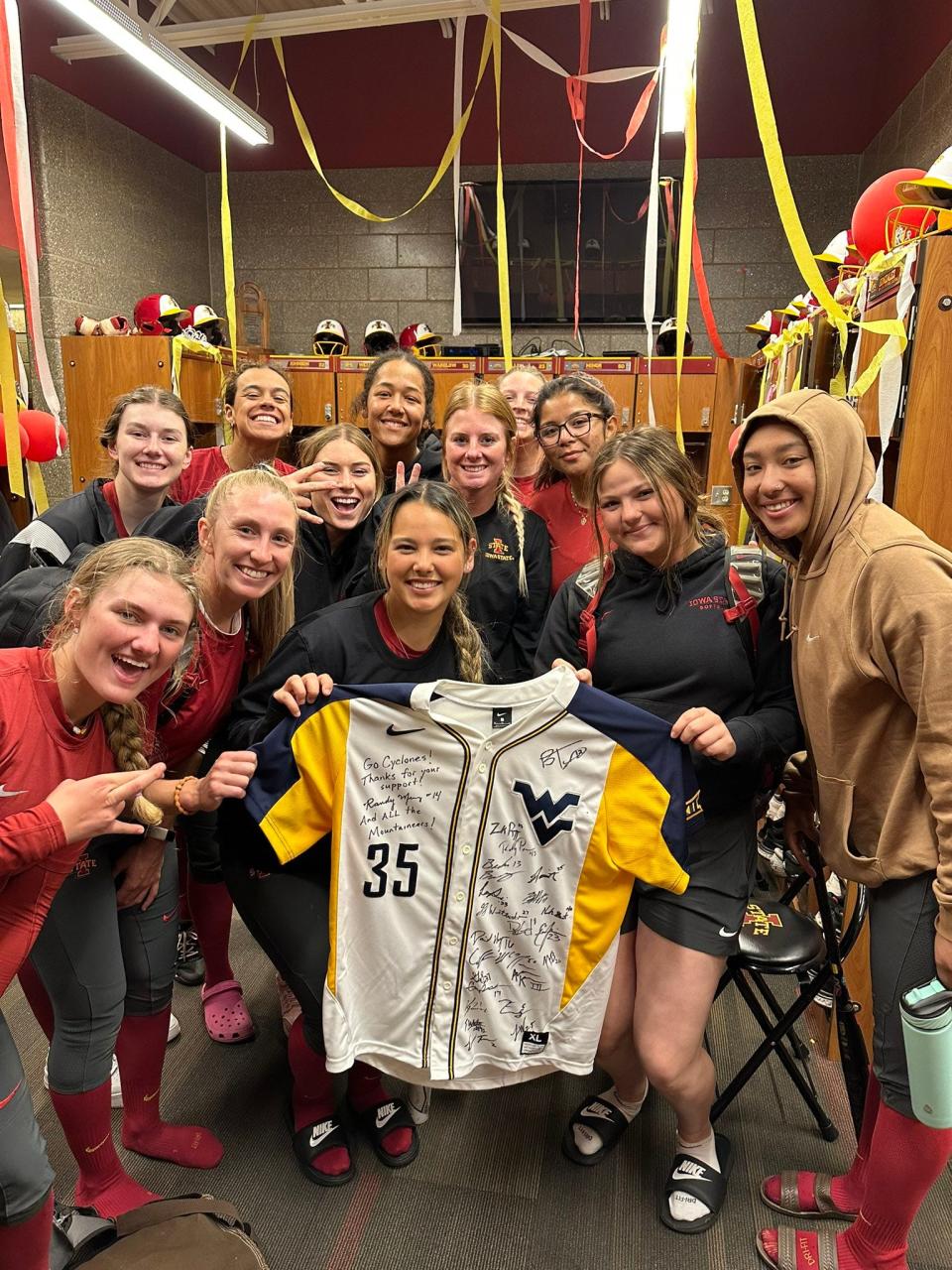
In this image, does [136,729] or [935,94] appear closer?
[136,729]

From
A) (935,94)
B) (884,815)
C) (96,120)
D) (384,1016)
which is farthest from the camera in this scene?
(96,120)

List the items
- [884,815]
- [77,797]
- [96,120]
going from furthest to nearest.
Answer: [96,120] → [884,815] → [77,797]

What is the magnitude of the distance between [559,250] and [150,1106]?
7.41 meters

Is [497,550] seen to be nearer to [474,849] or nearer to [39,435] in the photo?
[474,849]

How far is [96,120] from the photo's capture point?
634 cm

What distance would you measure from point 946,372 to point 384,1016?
2070 millimetres

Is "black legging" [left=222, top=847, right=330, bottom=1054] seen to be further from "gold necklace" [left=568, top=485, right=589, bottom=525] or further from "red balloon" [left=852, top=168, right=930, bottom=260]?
"red balloon" [left=852, top=168, right=930, bottom=260]

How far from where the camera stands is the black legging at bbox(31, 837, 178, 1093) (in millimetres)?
1497

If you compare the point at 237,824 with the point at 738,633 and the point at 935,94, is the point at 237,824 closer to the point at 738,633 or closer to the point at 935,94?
the point at 738,633

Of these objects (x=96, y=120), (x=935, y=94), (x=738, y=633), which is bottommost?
(x=738, y=633)

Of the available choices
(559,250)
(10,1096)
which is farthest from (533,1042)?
(559,250)

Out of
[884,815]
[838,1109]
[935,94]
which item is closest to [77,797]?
[884,815]

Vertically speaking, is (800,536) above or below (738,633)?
above

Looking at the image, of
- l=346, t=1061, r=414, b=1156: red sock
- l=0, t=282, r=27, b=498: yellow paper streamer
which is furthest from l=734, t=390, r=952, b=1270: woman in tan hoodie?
l=0, t=282, r=27, b=498: yellow paper streamer
